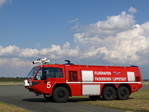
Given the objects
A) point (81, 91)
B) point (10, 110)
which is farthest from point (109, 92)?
point (10, 110)

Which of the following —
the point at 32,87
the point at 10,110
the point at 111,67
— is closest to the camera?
the point at 10,110

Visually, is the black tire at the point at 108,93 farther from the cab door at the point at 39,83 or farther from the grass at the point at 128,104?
the cab door at the point at 39,83

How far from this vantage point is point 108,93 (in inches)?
796

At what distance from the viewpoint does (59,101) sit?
1834 cm

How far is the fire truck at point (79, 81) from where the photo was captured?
59.9ft

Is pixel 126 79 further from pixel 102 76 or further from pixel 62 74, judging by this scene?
pixel 62 74

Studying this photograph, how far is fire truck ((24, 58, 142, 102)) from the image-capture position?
59.9 ft

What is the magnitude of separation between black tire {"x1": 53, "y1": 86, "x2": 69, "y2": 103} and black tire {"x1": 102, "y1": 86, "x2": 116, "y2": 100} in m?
3.09

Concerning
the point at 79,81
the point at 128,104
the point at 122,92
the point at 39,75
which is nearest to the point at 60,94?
the point at 79,81

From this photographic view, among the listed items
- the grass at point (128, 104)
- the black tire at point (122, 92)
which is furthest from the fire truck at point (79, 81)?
the grass at point (128, 104)

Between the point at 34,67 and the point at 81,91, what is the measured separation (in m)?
3.83

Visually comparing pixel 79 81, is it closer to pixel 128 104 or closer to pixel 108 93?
pixel 108 93

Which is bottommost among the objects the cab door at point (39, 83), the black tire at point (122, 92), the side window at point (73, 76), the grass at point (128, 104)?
the grass at point (128, 104)

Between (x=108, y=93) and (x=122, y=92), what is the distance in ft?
4.28
